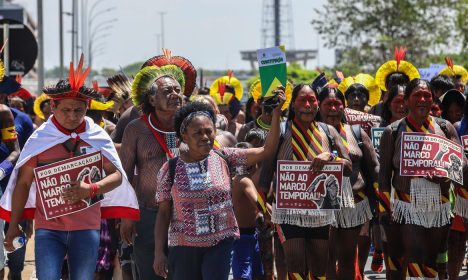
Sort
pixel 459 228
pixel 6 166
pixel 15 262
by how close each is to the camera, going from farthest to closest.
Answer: pixel 459 228 < pixel 15 262 < pixel 6 166

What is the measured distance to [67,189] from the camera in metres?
8.55

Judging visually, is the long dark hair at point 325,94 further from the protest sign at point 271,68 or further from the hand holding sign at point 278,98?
the hand holding sign at point 278,98

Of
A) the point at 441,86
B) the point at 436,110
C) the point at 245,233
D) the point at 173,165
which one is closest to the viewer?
the point at 173,165

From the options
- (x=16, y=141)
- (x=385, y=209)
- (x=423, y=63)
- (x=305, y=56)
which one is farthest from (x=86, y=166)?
(x=305, y=56)

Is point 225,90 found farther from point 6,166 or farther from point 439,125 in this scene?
point 6,166

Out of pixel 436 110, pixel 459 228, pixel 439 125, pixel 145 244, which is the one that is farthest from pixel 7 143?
pixel 436 110

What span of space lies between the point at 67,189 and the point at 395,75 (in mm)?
6665

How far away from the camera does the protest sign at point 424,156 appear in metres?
10.3

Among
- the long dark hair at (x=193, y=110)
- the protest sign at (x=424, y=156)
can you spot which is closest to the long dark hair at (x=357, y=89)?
the protest sign at (x=424, y=156)

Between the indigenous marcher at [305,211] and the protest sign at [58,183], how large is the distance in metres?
2.09

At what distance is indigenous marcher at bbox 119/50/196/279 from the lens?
9.48 metres

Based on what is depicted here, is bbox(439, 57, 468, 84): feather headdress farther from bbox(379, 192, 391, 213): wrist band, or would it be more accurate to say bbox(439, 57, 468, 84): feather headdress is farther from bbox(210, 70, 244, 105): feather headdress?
bbox(379, 192, 391, 213): wrist band

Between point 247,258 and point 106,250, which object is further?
point 106,250

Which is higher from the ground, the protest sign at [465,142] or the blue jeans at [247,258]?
the protest sign at [465,142]
